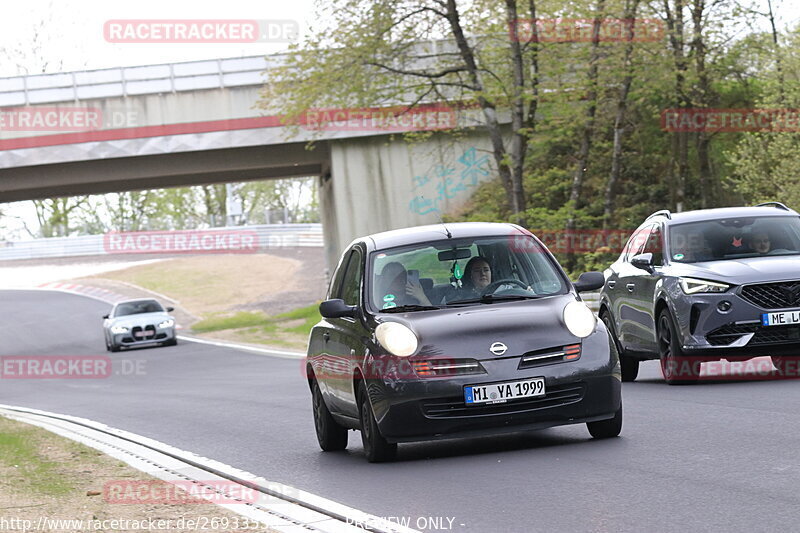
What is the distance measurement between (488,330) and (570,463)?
1.07 meters

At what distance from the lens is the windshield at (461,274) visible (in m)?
9.78

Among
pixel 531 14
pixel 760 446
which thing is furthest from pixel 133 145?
pixel 760 446

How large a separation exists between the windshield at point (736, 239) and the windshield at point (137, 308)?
83.9ft

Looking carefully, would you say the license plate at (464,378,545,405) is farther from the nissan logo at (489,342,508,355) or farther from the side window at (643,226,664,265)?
the side window at (643,226,664,265)

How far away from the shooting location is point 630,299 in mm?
14711

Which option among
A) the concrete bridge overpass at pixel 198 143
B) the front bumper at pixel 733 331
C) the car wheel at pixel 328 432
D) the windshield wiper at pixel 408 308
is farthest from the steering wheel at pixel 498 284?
the concrete bridge overpass at pixel 198 143

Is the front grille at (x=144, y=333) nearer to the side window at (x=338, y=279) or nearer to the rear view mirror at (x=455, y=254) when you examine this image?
the side window at (x=338, y=279)

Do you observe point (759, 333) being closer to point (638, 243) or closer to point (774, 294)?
point (774, 294)

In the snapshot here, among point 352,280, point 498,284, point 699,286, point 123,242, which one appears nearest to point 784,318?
point 699,286

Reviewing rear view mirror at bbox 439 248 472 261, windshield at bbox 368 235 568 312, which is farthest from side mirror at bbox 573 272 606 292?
rear view mirror at bbox 439 248 472 261

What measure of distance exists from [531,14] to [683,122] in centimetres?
588

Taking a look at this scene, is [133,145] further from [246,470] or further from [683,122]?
[246,470]

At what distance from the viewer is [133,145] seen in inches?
1631

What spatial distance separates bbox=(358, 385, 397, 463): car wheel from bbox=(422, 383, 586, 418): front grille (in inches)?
19.0
